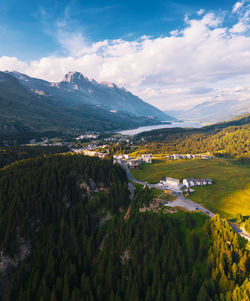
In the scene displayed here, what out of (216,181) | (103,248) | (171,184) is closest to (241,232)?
(171,184)

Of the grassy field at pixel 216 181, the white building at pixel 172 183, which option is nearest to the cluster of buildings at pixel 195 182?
the grassy field at pixel 216 181

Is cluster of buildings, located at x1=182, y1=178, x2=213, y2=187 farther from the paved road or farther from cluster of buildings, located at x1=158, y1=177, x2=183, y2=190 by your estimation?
the paved road

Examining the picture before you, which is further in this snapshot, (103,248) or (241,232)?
(103,248)

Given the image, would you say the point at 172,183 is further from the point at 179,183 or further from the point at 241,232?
the point at 241,232

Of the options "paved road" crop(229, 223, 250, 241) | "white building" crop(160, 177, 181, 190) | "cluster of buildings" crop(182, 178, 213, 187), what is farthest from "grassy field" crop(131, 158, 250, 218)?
"paved road" crop(229, 223, 250, 241)

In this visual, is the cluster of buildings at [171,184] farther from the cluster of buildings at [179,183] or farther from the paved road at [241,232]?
the paved road at [241,232]

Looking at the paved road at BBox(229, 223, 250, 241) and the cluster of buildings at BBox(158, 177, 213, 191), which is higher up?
the cluster of buildings at BBox(158, 177, 213, 191)

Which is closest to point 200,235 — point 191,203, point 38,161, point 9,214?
point 191,203
